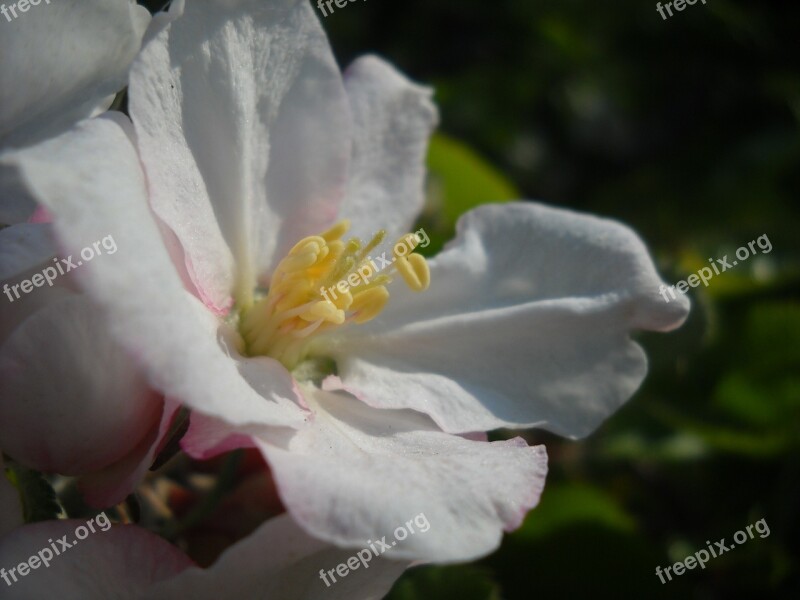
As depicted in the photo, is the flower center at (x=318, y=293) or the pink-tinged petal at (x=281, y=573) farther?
the flower center at (x=318, y=293)

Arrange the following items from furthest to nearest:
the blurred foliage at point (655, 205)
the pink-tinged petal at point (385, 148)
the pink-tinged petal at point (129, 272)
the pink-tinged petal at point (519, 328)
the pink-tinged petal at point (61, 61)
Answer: the blurred foliage at point (655, 205)
the pink-tinged petal at point (385, 148)
the pink-tinged petal at point (519, 328)
the pink-tinged petal at point (61, 61)
the pink-tinged petal at point (129, 272)

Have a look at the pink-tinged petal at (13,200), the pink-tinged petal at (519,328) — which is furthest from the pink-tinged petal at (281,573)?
the pink-tinged petal at (13,200)

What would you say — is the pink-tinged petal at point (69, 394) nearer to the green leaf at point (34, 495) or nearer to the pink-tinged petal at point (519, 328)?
the green leaf at point (34, 495)

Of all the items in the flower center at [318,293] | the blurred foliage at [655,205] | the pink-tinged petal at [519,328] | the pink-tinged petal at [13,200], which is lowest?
the blurred foliage at [655,205]

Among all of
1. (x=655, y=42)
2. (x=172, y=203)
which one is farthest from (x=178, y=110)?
(x=655, y=42)

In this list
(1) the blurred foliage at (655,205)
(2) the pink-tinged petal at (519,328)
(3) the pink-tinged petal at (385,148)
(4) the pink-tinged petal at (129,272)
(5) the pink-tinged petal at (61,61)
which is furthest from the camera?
(1) the blurred foliage at (655,205)

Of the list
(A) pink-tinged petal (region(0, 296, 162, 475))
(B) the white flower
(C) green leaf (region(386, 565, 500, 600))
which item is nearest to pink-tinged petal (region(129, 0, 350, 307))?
Result: (B) the white flower
